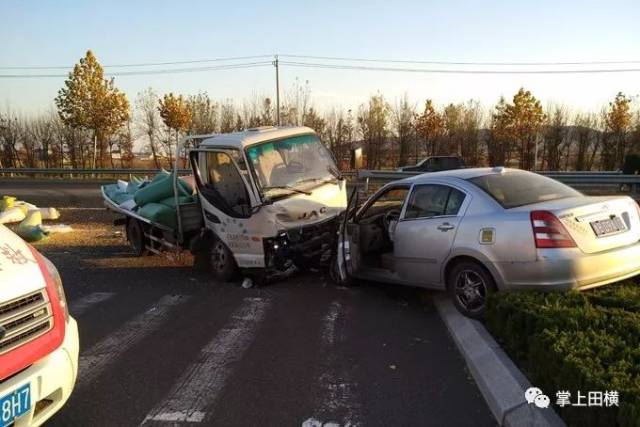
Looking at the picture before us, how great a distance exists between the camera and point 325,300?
725cm

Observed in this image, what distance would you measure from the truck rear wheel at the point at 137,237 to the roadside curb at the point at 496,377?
6.54m

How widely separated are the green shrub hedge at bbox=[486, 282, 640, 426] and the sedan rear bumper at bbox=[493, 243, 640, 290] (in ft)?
0.49

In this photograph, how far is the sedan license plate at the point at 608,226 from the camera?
17.5 ft

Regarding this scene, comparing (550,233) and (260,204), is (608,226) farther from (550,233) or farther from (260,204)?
(260,204)

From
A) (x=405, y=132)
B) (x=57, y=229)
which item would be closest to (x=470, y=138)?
(x=405, y=132)

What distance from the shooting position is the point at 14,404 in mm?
3047

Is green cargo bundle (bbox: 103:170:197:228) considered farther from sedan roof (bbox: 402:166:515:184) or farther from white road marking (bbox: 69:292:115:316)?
sedan roof (bbox: 402:166:515:184)

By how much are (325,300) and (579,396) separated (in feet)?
13.6

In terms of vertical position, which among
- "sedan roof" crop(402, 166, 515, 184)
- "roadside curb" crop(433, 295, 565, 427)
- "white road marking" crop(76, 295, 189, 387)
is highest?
"sedan roof" crop(402, 166, 515, 184)

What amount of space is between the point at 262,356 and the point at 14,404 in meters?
2.49

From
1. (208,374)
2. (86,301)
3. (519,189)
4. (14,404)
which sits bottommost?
(86,301)

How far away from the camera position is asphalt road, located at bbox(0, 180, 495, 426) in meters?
4.06

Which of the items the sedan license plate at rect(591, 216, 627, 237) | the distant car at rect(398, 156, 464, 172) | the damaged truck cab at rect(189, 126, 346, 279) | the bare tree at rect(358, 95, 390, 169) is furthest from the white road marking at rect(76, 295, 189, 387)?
the bare tree at rect(358, 95, 390, 169)

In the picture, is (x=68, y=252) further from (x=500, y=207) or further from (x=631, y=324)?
(x=631, y=324)
